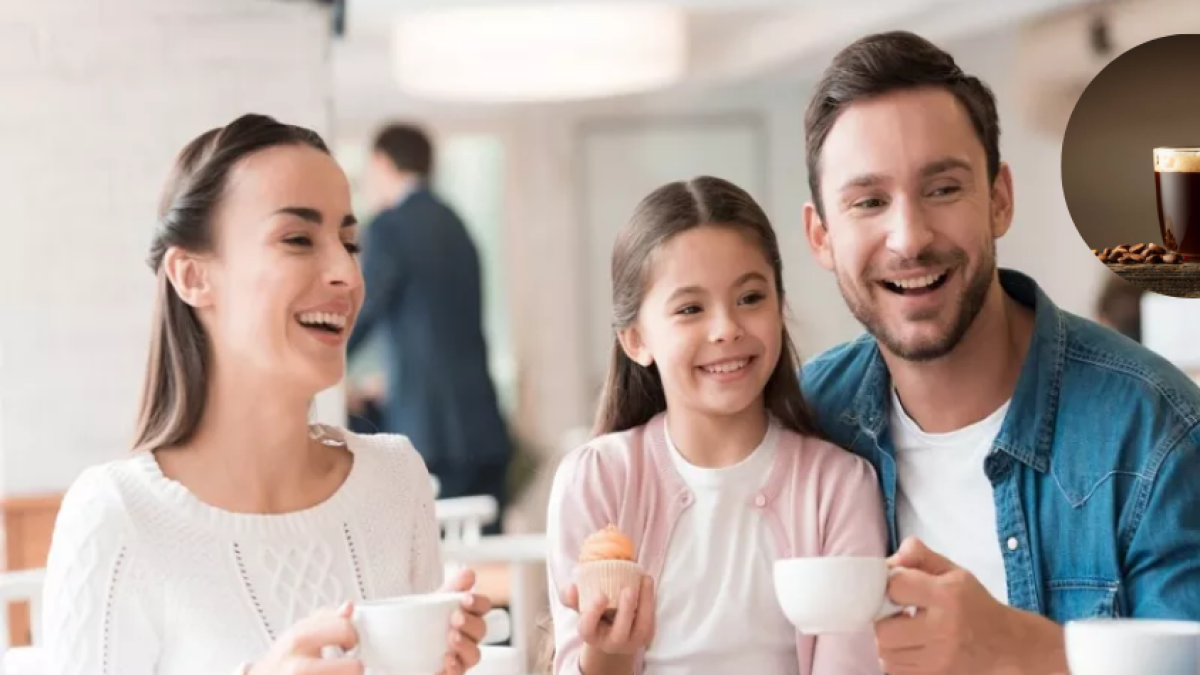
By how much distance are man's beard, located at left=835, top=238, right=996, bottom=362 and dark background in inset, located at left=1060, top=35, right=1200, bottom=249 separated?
0.37 meters

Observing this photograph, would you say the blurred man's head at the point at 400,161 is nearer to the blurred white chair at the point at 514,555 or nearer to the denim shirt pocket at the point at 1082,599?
the blurred white chair at the point at 514,555

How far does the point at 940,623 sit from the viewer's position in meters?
1.35

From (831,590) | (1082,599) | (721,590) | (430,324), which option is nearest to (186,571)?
(721,590)

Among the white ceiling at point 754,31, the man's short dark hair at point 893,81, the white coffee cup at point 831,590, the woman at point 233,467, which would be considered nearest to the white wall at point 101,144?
the woman at point 233,467

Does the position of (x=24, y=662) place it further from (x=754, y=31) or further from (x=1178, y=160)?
(x=754, y=31)

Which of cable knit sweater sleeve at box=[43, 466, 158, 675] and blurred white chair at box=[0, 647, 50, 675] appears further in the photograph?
blurred white chair at box=[0, 647, 50, 675]

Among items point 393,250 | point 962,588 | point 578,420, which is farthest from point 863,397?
point 578,420

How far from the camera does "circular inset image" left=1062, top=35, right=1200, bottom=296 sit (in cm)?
194

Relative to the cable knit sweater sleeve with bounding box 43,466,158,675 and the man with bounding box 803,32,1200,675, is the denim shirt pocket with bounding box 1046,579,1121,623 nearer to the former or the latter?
the man with bounding box 803,32,1200,675

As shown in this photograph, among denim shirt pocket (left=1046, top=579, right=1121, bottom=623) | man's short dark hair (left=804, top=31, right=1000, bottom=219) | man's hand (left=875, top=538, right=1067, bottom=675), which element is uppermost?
man's short dark hair (left=804, top=31, right=1000, bottom=219)

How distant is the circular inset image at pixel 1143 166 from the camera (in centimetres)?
194

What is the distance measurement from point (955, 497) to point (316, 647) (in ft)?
2.67

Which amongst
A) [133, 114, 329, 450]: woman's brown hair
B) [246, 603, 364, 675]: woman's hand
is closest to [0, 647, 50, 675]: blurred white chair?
[133, 114, 329, 450]: woman's brown hair

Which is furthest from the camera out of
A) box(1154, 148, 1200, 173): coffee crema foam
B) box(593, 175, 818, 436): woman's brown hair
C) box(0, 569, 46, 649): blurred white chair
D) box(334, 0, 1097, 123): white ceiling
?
box(334, 0, 1097, 123): white ceiling
